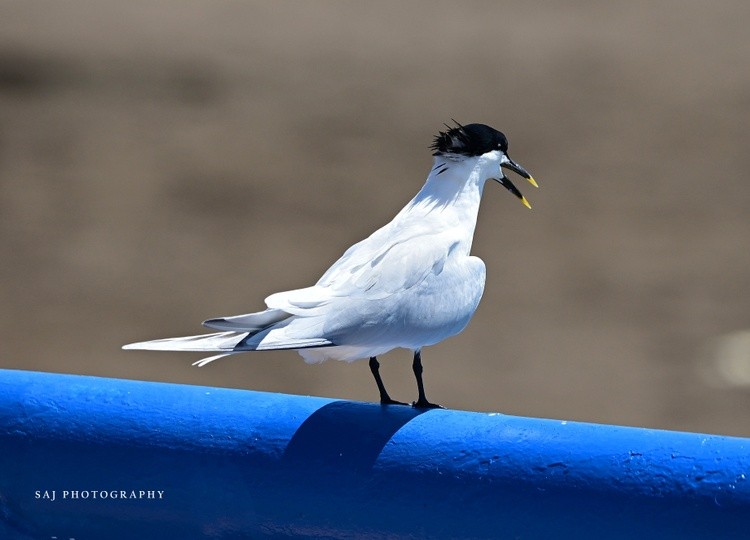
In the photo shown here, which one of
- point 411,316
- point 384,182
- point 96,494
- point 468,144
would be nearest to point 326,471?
point 96,494

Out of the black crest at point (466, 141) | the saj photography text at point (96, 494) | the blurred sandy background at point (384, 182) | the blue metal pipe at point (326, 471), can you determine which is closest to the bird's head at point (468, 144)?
the black crest at point (466, 141)

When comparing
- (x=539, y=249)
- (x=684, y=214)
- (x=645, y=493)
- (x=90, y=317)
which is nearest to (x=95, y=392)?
(x=645, y=493)

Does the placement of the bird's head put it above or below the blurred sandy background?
below

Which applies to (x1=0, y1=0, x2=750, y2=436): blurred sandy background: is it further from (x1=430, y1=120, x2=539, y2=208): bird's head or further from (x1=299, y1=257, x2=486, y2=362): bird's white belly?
(x1=299, y1=257, x2=486, y2=362): bird's white belly

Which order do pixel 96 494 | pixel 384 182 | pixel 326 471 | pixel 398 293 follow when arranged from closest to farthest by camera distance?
1. pixel 326 471
2. pixel 96 494
3. pixel 398 293
4. pixel 384 182

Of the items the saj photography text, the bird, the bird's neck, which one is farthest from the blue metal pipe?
the bird's neck

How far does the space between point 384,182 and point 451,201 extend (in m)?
7.63

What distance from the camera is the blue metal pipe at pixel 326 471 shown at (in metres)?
2.29

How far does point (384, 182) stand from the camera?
11.3 metres

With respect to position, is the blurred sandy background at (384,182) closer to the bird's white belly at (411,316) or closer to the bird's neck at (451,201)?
the bird's neck at (451,201)

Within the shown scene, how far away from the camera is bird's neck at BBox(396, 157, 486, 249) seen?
3.63 metres

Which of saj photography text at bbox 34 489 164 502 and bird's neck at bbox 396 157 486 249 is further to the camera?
bird's neck at bbox 396 157 486 249

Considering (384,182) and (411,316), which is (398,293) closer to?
(411,316)

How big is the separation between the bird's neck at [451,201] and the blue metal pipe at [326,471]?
98 centimetres
